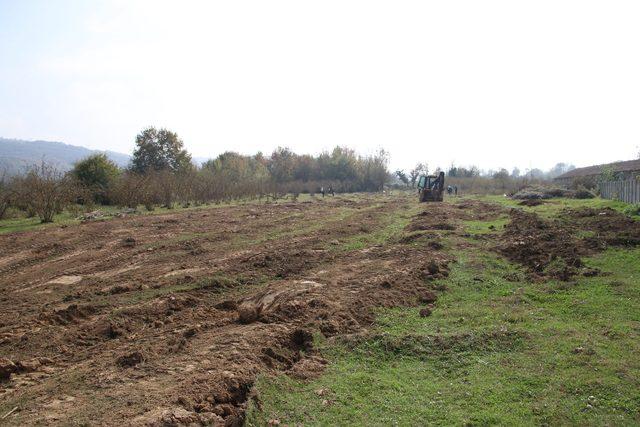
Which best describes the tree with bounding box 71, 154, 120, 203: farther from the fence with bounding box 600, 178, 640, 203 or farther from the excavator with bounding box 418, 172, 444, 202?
the fence with bounding box 600, 178, 640, 203

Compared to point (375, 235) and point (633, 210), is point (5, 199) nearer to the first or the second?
point (375, 235)

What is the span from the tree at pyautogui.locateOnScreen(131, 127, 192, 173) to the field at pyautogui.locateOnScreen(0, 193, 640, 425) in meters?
40.9

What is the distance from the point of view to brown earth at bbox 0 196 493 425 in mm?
4980

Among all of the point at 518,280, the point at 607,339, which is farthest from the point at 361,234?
the point at 607,339

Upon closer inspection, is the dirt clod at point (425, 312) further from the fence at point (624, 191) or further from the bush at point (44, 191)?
the bush at point (44, 191)

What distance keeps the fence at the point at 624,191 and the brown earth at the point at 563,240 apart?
5332 millimetres

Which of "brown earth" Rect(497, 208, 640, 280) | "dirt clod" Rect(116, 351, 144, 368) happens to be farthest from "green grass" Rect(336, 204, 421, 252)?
"dirt clod" Rect(116, 351, 144, 368)

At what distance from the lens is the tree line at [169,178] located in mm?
23484

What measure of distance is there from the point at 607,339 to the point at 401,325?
2.95 meters

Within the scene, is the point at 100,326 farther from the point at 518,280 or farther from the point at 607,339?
the point at 518,280

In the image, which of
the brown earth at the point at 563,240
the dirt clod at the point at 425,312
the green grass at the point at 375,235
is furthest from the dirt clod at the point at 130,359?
the green grass at the point at 375,235

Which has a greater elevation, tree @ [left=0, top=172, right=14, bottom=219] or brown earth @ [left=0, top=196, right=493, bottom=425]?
tree @ [left=0, top=172, right=14, bottom=219]

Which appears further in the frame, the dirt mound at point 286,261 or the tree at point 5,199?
the tree at point 5,199

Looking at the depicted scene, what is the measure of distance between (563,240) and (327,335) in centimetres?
977
